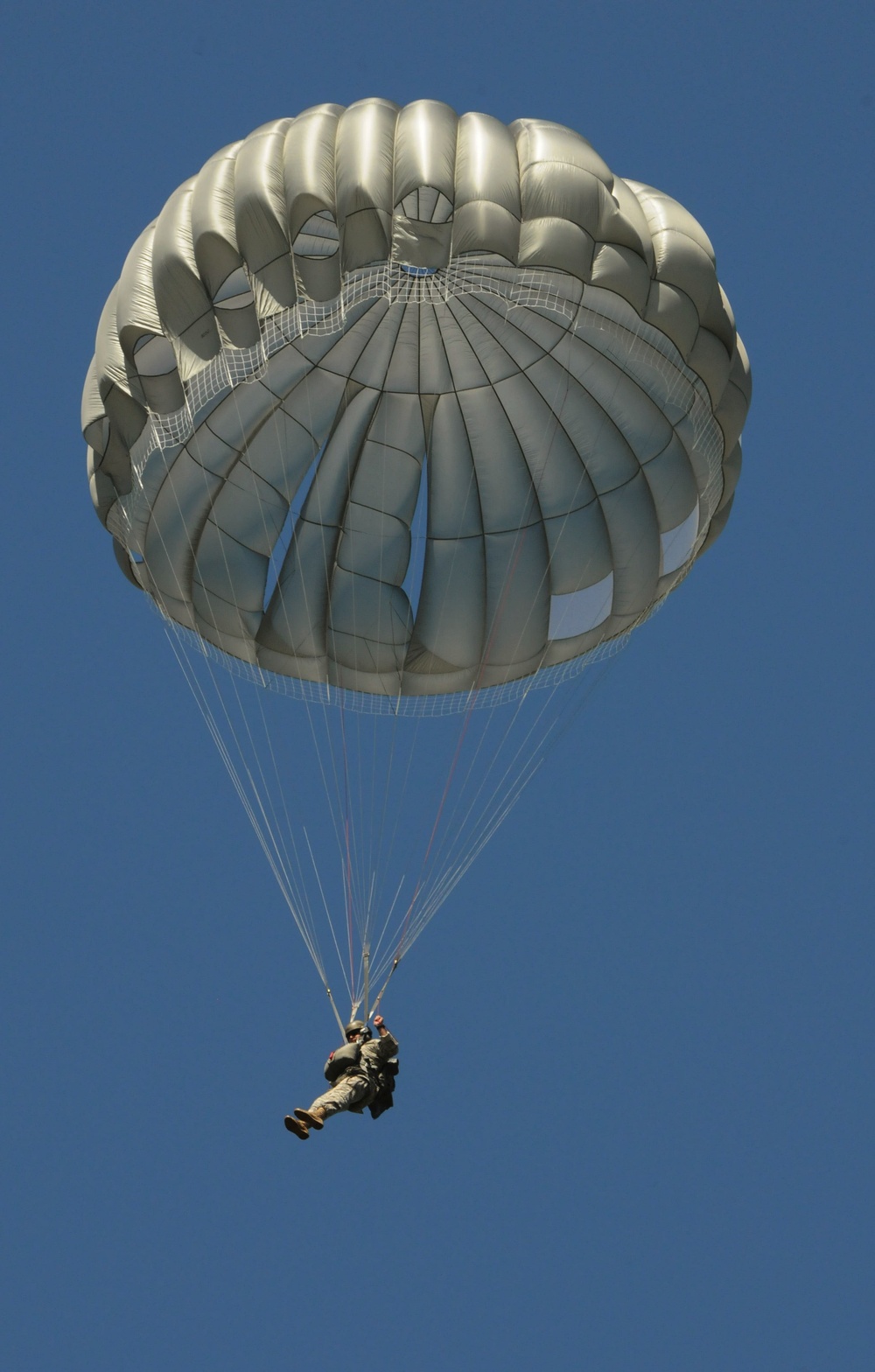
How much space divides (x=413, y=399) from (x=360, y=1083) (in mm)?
6195

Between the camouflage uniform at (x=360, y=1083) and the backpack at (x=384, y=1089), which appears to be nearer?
the camouflage uniform at (x=360, y=1083)

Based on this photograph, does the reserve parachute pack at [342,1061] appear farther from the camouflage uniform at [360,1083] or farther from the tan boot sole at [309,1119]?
the tan boot sole at [309,1119]

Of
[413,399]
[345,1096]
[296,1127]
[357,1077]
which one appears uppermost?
[413,399]

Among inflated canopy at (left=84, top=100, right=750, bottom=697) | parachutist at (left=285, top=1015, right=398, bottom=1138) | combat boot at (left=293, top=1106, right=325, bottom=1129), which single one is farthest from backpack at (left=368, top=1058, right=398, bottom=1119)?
inflated canopy at (left=84, top=100, right=750, bottom=697)

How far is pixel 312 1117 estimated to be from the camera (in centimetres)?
1830

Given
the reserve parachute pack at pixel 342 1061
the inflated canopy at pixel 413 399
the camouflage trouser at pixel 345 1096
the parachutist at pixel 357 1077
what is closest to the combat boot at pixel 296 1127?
the parachutist at pixel 357 1077

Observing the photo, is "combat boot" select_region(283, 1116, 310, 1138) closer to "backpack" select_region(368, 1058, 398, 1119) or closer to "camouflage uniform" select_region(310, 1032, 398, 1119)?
"camouflage uniform" select_region(310, 1032, 398, 1119)

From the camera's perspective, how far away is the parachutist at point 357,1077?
18.3 meters

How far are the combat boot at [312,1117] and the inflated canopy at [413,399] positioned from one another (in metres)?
4.73

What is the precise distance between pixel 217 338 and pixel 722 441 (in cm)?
479

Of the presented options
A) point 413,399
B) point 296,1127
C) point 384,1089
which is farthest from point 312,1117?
point 413,399

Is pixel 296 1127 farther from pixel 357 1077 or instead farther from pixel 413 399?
pixel 413 399

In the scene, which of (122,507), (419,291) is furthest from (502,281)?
(122,507)

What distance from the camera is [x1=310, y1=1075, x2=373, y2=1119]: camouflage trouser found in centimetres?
1850
